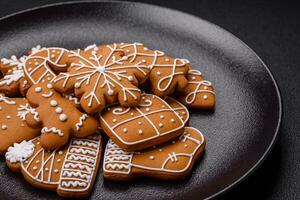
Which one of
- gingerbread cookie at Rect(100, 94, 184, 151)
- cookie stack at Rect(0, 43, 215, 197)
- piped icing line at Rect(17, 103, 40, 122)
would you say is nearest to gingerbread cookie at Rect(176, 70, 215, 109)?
cookie stack at Rect(0, 43, 215, 197)

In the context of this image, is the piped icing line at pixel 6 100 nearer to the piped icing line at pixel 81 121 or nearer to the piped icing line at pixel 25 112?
the piped icing line at pixel 25 112

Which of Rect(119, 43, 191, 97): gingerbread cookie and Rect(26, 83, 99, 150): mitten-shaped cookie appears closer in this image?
Rect(26, 83, 99, 150): mitten-shaped cookie

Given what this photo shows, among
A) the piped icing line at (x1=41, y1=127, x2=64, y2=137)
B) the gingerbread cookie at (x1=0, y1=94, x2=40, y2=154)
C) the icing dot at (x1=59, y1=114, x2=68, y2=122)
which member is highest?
the icing dot at (x1=59, y1=114, x2=68, y2=122)

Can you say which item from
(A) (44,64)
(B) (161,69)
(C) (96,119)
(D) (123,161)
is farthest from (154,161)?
(A) (44,64)

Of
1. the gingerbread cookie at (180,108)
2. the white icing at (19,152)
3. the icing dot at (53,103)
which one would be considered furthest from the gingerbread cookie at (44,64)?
the gingerbread cookie at (180,108)

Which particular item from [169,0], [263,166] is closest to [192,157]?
[263,166]

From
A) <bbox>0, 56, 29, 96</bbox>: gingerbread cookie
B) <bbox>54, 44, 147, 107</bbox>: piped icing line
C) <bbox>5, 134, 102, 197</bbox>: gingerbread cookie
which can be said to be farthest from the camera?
<bbox>0, 56, 29, 96</bbox>: gingerbread cookie

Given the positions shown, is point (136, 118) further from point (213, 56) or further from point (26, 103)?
point (213, 56)

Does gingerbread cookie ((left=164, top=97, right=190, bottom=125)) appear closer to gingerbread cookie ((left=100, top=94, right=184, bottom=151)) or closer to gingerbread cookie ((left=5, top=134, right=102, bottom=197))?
gingerbread cookie ((left=100, top=94, right=184, bottom=151))
